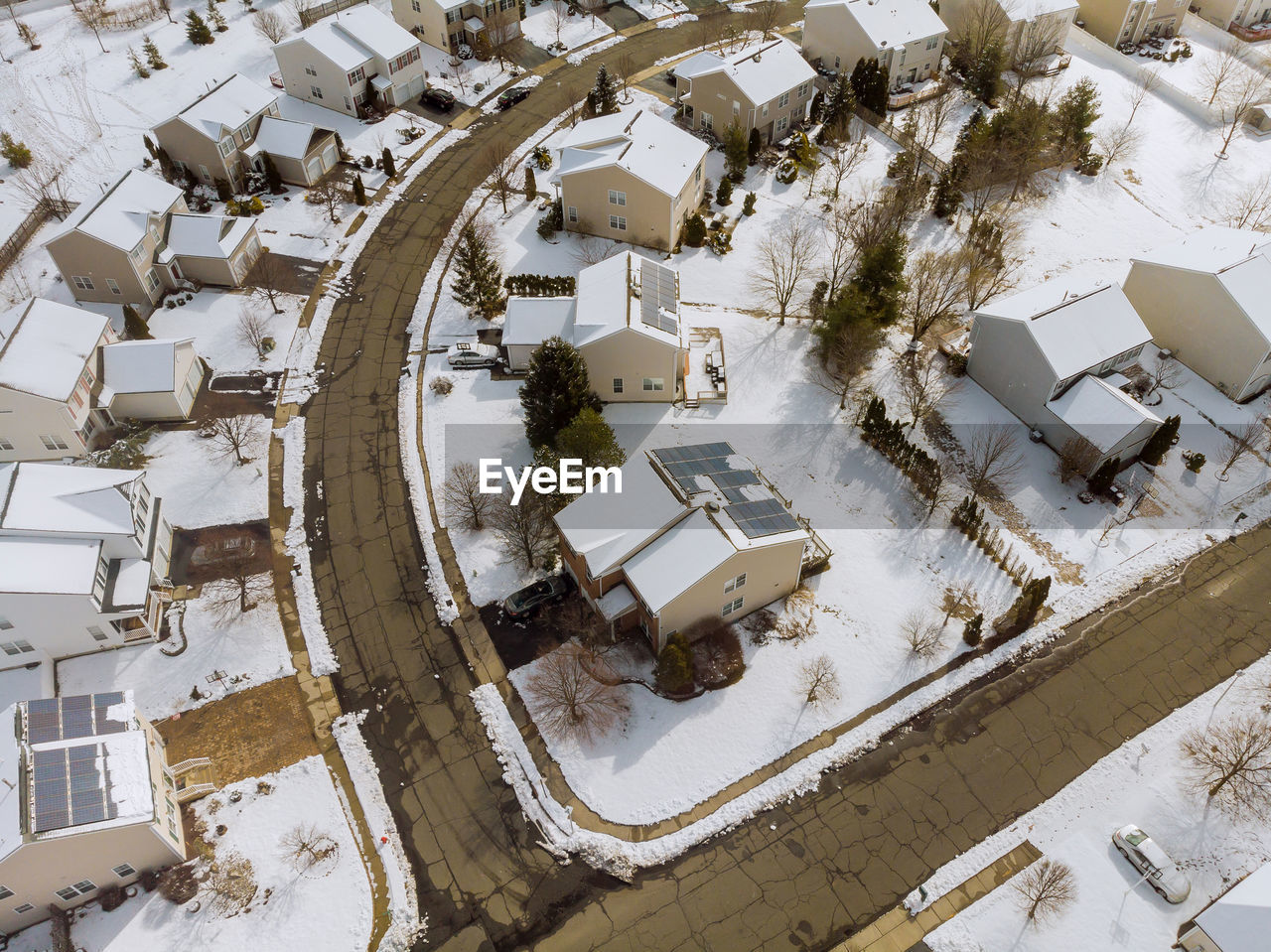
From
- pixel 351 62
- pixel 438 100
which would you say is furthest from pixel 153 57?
pixel 438 100

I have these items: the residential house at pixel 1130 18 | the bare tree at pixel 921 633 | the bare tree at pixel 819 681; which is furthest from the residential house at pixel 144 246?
the residential house at pixel 1130 18

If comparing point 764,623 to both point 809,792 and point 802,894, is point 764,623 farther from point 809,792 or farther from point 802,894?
point 802,894

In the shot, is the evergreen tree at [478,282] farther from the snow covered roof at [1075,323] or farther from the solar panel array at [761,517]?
the snow covered roof at [1075,323]

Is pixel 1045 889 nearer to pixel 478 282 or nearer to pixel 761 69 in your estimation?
pixel 478 282

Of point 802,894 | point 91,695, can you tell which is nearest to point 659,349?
point 802,894

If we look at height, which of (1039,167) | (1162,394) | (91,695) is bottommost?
(91,695)

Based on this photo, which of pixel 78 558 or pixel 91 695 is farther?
pixel 78 558

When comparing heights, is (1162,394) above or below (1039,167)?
below
